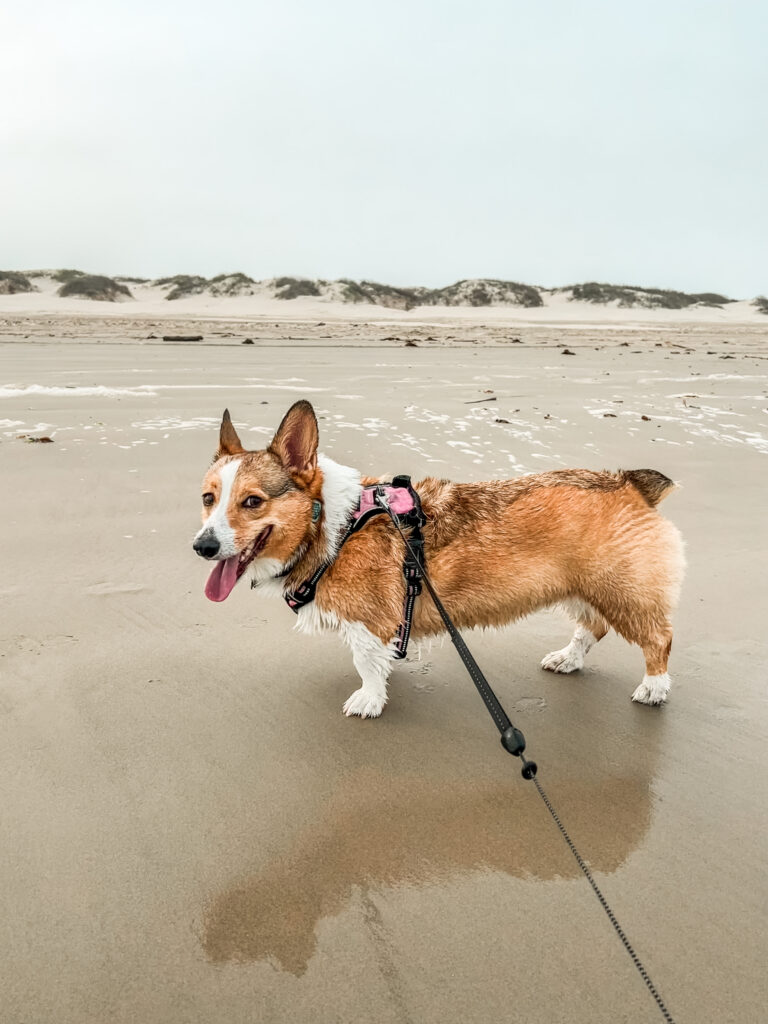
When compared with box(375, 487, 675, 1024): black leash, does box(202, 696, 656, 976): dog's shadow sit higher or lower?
lower

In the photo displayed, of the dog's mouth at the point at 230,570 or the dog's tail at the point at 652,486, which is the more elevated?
the dog's tail at the point at 652,486

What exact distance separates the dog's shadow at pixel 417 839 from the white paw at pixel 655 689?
0.36 meters

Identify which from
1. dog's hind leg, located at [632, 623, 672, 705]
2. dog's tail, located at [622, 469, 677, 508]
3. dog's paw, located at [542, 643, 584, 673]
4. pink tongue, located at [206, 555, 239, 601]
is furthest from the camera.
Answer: dog's paw, located at [542, 643, 584, 673]

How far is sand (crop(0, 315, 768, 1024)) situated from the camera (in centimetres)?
160

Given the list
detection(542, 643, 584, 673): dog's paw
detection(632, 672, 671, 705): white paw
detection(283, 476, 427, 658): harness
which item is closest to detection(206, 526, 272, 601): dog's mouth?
detection(283, 476, 427, 658): harness

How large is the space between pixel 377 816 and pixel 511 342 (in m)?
16.4

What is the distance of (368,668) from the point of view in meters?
2.72

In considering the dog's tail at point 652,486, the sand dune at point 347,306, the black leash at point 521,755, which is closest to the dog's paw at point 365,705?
the black leash at point 521,755

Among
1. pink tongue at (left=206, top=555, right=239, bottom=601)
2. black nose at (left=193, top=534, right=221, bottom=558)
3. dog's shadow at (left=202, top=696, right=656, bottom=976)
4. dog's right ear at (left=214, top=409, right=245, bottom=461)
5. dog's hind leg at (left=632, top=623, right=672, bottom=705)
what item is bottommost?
dog's shadow at (left=202, top=696, right=656, bottom=976)

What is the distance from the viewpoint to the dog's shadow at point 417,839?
1751mm

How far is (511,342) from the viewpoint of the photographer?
56.6ft

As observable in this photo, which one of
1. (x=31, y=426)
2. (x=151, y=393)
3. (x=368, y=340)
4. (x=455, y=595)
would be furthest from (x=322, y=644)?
(x=368, y=340)

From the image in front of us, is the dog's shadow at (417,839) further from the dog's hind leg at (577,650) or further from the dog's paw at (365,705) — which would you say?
the dog's hind leg at (577,650)

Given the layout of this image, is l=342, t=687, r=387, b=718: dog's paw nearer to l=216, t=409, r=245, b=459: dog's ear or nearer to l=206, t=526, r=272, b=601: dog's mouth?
l=206, t=526, r=272, b=601: dog's mouth
